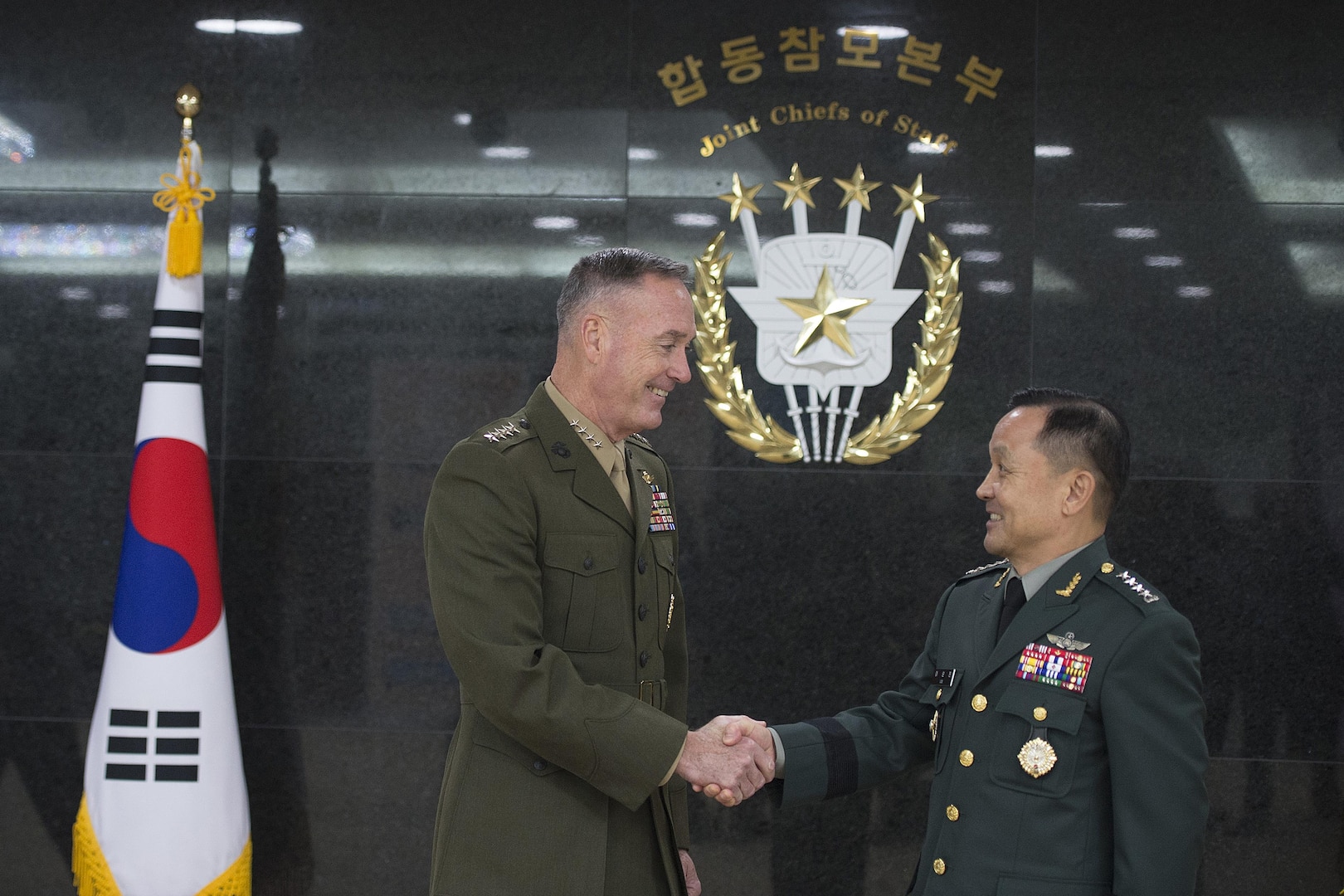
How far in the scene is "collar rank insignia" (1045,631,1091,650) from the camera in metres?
1.75

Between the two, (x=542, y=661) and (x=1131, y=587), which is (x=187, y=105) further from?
(x=1131, y=587)

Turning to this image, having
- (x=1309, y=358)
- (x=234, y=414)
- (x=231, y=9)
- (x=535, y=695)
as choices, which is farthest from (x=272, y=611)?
(x=1309, y=358)

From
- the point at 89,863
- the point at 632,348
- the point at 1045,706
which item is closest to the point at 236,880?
the point at 89,863

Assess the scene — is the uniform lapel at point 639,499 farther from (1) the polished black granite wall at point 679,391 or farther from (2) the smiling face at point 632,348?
(1) the polished black granite wall at point 679,391

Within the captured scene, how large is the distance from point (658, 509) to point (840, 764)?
55cm

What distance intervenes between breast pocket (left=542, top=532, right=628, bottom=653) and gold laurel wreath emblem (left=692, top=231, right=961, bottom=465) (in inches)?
64.0

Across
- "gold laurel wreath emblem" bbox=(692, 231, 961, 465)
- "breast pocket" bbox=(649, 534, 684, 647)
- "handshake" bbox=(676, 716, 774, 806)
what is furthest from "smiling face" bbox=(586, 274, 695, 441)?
"gold laurel wreath emblem" bbox=(692, 231, 961, 465)

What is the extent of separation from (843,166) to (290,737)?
2.37m

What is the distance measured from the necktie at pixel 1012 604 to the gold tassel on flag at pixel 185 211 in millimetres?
2316

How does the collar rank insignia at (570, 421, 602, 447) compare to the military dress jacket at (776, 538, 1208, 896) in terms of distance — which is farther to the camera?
the collar rank insignia at (570, 421, 602, 447)

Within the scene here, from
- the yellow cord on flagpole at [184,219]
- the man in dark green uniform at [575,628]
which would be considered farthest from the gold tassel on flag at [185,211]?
the man in dark green uniform at [575,628]

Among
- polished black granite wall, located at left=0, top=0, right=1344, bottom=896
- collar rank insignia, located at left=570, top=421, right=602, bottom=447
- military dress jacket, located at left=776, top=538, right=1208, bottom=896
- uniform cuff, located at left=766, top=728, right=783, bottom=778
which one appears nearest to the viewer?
military dress jacket, located at left=776, top=538, right=1208, bottom=896

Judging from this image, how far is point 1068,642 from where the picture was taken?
178 cm

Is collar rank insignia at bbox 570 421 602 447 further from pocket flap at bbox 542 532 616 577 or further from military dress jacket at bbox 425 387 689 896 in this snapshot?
pocket flap at bbox 542 532 616 577
